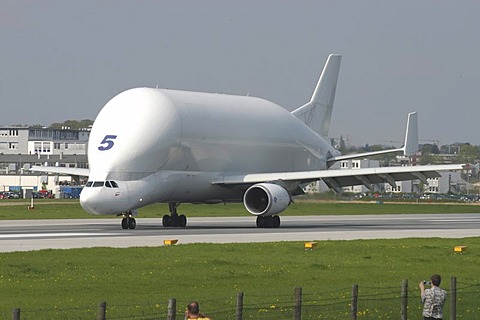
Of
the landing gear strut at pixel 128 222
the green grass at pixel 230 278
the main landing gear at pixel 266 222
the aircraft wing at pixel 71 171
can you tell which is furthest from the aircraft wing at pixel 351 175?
the green grass at pixel 230 278

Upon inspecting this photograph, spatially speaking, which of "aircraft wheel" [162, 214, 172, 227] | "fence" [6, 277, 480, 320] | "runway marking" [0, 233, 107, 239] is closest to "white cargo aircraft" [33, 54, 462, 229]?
"aircraft wheel" [162, 214, 172, 227]

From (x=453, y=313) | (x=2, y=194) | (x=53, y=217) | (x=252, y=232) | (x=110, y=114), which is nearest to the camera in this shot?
(x=453, y=313)

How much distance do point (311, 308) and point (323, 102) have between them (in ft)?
200

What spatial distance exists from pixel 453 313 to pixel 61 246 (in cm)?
2292

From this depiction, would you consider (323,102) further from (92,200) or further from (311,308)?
(311,308)

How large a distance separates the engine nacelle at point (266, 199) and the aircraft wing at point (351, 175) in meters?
1.42

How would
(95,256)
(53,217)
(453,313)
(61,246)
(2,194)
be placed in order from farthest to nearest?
(2,194), (53,217), (61,246), (95,256), (453,313)

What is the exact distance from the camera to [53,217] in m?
77.2

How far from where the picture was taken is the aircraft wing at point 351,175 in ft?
211

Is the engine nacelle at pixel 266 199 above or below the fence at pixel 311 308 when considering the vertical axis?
above

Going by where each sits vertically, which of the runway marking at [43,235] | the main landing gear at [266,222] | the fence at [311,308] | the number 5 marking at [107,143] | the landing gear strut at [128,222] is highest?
the number 5 marking at [107,143]

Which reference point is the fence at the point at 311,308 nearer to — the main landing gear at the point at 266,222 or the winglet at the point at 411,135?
the main landing gear at the point at 266,222

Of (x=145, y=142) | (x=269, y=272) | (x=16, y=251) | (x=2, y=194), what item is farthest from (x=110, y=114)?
(x=2, y=194)

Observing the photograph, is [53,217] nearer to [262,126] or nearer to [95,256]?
[262,126]
